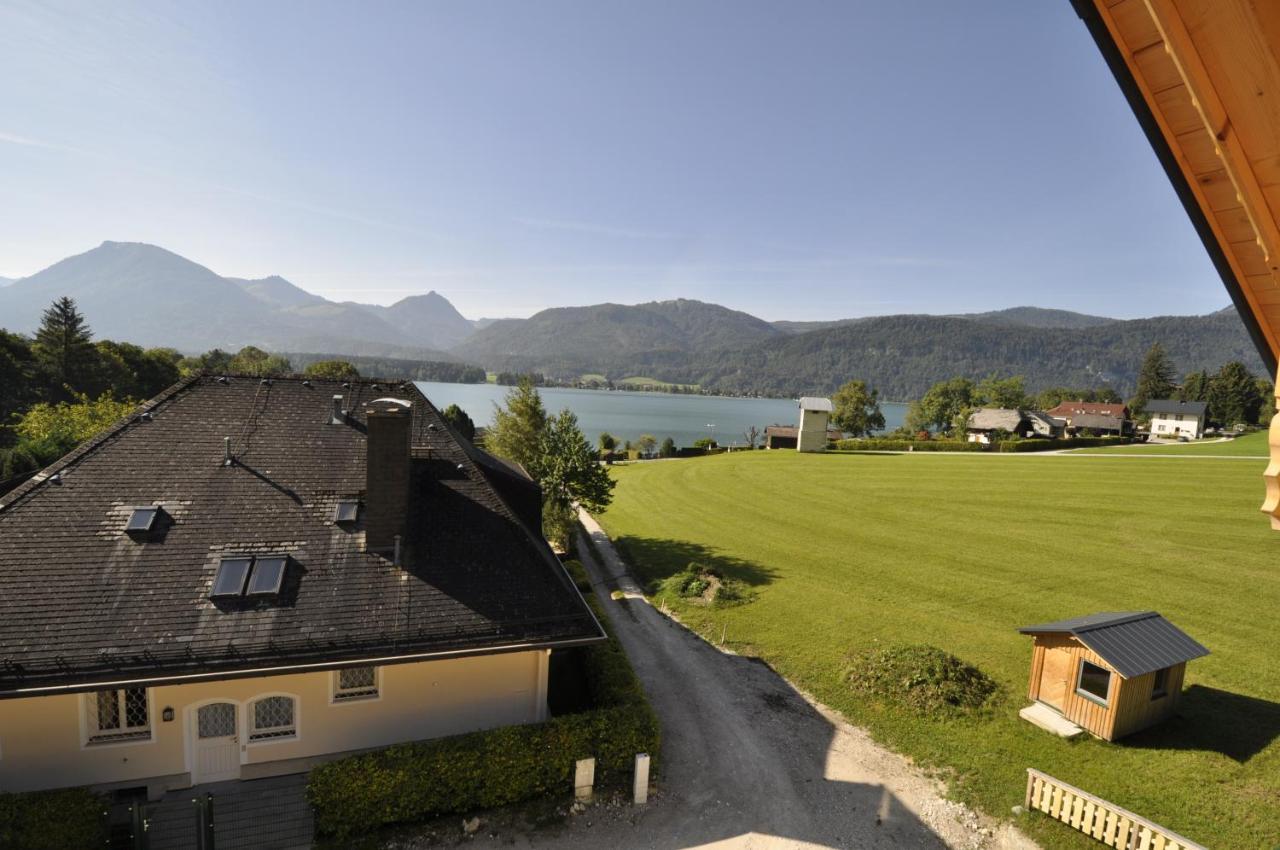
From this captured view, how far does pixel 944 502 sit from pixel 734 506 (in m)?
14.7

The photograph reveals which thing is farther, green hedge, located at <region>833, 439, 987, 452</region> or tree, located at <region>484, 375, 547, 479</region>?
green hedge, located at <region>833, 439, 987, 452</region>

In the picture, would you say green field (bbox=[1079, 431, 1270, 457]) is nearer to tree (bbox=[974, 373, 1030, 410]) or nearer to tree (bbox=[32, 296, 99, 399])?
tree (bbox=[974, 373, 1030, 410])

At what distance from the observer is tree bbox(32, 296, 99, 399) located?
59625 mm

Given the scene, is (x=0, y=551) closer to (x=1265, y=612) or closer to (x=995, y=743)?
(x=995, y=743)

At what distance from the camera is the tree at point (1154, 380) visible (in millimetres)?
120500

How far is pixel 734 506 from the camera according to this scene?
4228 centimetres

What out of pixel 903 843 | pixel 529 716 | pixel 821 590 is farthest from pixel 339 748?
pixel 821 590

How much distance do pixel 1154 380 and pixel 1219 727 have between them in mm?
145979

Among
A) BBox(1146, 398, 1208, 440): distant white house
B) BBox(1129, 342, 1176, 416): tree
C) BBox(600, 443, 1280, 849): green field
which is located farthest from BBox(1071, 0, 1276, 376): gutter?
BBox(1129, 342, 1176, 416): tree

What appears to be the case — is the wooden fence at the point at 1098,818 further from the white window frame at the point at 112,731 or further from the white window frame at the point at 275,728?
the white window frame at the point at 112,731

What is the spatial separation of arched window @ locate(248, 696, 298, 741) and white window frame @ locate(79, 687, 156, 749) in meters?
1.78

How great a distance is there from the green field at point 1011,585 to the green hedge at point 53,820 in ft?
54.4

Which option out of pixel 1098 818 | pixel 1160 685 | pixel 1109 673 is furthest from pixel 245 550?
pixel 1160 685

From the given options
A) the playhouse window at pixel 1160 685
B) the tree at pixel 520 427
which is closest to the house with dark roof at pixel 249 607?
the playhouse window at pixel 1160 685
